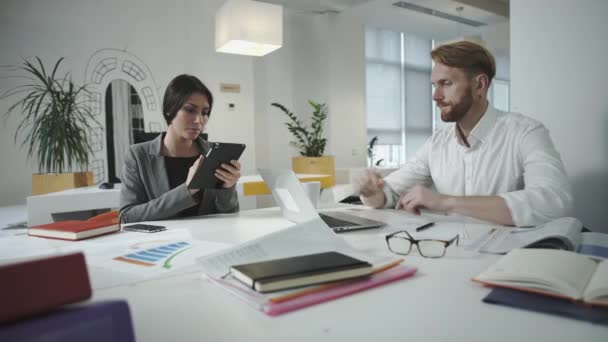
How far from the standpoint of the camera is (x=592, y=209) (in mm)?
1873

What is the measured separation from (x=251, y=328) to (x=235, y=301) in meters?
0.11

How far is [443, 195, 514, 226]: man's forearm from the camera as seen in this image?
4.19 feet

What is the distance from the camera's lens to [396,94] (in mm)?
6891

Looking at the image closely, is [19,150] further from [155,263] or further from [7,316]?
[7,316]

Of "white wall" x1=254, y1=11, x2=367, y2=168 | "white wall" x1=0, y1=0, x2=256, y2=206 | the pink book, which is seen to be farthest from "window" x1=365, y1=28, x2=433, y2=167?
the pink book

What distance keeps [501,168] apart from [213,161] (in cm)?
113

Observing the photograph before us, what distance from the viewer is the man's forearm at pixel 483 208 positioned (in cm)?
128

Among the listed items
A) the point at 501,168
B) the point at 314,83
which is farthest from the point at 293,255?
the point at 314,83

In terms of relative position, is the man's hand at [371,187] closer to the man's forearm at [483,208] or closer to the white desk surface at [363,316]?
the man's forearm at [483,208]

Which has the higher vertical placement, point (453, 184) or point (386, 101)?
point (386, 101)

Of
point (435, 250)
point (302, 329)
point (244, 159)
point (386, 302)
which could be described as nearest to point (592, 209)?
point (435, 250)

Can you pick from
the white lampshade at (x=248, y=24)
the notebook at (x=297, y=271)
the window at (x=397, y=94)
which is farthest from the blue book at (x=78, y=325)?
the window at (x=397, y=94)

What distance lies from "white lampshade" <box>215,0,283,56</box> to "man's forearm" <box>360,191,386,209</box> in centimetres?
186

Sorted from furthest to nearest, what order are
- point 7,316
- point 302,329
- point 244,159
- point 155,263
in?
point 244,159 → point 155,263 → point 302,329 → point 7,316
